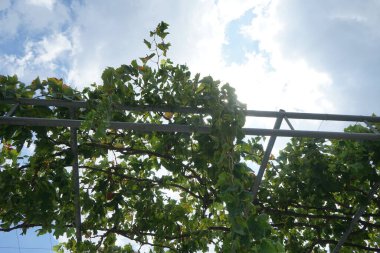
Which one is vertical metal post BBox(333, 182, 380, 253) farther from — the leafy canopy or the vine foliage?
the vine foliage

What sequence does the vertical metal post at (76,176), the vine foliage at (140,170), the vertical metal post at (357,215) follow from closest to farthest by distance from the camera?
the vine foliage at (140,170), the vertical metal post at (76,176), the vertical metal post at (357,215)

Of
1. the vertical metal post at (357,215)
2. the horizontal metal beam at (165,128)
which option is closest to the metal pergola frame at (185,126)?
the horizontal metal beam at (165,128)

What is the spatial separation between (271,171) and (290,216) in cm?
67

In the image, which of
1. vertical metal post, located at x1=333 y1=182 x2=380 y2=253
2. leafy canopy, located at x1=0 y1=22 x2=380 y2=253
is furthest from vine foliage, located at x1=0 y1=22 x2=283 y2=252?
vertical metal post, located at x1=333 y1=182 x2=380 y2=253

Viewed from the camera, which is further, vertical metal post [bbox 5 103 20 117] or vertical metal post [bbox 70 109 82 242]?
vertical metal post [bbox 70 109 82 242]

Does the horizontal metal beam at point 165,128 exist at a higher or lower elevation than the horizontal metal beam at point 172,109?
lower

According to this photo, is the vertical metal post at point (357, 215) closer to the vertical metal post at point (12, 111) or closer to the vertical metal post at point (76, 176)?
the vertical metal post at point (76, 176)

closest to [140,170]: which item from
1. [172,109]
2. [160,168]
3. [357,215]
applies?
[160,168]

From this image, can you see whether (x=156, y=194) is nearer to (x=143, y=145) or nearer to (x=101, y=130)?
(x=143, y=145)

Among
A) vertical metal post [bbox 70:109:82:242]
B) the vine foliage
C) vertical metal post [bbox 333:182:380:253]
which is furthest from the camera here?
vertical metal post [bbox 333:182:380:253]

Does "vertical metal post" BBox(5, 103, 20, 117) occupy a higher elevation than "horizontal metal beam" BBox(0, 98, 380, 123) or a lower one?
lower

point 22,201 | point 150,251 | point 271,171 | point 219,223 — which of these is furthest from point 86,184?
point 271,171

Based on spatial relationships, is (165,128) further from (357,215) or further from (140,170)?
(357,215)

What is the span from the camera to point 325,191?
3.90m
